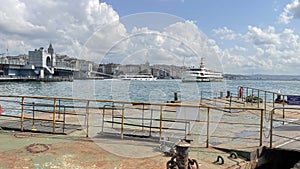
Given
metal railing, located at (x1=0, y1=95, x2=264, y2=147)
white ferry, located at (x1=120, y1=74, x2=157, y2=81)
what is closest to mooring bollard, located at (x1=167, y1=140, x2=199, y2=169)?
metal railing, located at (x1=0, y1=95, x2=264, y2=147)

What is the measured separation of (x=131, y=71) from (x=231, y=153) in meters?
3.12

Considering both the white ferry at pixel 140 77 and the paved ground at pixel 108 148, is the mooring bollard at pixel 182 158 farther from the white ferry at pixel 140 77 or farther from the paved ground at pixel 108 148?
the white ferry at pixel 140 77

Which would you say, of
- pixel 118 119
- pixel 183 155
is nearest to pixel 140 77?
pixel 183 155

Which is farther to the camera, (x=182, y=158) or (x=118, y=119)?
(x=118, y=119)

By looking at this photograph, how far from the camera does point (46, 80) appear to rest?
325ft

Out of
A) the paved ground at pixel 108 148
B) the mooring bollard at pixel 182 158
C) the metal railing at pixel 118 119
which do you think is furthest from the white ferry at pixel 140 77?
the mooring bollard at pixel 182 158

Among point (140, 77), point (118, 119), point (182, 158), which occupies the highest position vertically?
point (140, 77)

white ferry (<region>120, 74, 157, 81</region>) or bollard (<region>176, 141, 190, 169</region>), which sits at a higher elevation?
white ferry (<region>120, 74, 157, 81</region>)

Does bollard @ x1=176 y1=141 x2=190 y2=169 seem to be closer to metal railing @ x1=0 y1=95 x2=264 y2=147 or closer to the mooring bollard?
the mooring bollard

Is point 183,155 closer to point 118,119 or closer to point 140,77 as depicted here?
point 140,77

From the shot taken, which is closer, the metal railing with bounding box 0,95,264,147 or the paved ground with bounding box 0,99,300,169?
the paved ground with bounding box 0,99,300,169

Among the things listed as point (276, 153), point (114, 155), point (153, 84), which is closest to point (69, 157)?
point (114, 155)

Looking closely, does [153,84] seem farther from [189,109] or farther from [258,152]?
[258,152]

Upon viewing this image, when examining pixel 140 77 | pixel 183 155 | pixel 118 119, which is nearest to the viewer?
pixel 183 155
